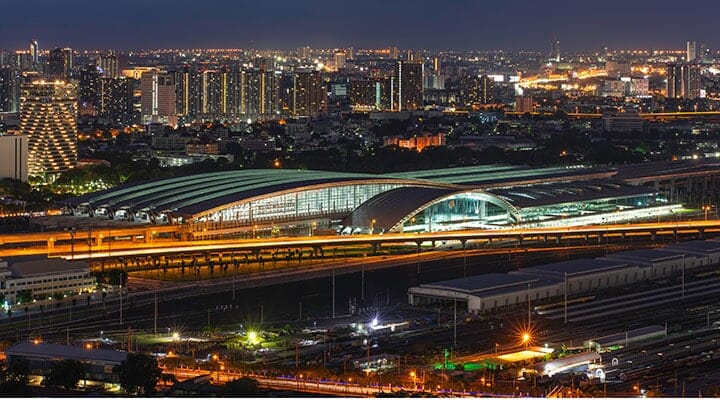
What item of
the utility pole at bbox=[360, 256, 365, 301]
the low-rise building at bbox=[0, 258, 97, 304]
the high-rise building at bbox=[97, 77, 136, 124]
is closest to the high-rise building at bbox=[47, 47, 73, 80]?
the high-rise building at bbox=[97, 77, 136, 124]

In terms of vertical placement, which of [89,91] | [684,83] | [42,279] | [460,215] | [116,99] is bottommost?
[42,279]

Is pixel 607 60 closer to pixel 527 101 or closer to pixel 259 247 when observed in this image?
pixel 527 101

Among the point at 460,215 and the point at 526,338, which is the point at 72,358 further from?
the point at 460,215

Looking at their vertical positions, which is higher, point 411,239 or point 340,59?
point 340,59

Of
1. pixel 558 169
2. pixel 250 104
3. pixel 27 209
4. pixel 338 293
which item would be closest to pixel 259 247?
pixel 338 293

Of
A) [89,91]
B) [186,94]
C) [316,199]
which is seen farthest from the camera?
[89,91]

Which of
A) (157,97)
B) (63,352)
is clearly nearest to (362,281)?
(63,352)
